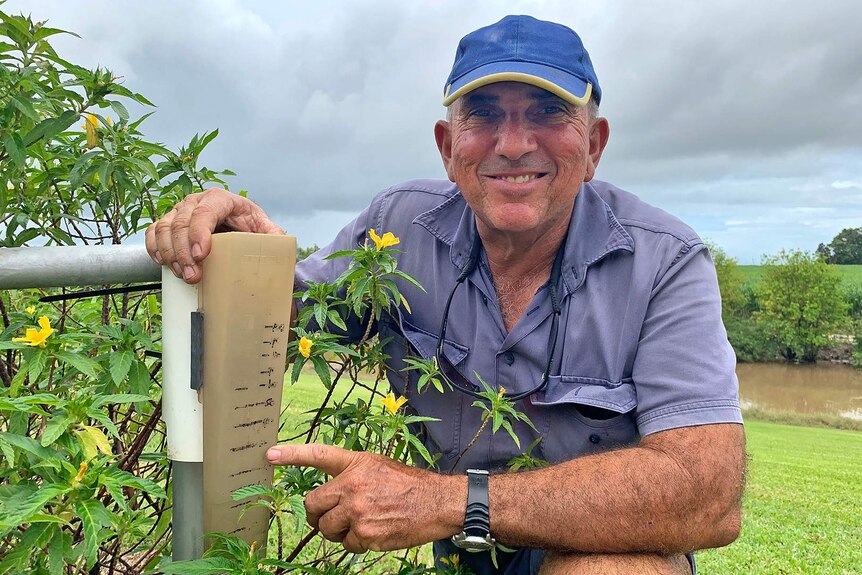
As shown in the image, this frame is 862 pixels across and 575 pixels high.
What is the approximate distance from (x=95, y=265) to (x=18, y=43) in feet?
2.51

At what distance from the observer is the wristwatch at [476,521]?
1642mm

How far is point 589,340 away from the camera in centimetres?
208

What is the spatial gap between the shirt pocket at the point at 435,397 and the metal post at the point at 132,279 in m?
0.87

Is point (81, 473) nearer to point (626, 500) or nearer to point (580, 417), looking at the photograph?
point (626, 500)

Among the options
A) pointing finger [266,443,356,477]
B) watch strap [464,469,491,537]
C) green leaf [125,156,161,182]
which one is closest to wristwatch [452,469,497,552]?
watch strap [464,469,491,537]

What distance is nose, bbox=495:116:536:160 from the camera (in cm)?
206

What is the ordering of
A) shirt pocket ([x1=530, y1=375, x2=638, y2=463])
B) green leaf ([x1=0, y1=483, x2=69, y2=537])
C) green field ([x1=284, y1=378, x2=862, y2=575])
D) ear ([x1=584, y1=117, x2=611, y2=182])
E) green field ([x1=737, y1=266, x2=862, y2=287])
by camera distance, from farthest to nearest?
green field ([x1=737, y1=266, x2=862, y2=287]), green field ([x1=284, y1=378, x2=862, y2=575]), ear ([x1=584, y1=117, x2=611, y2=182]), shirt pocket ([x1=530, y1=375, x2=638, y2=463]), green leaf ([x1=0, y1=483, x2=69, y2=537])

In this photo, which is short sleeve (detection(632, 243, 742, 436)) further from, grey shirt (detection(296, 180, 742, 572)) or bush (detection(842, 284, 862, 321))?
bush (detection(842, 284, 862, 321))

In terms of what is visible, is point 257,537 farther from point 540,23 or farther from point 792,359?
point 792,359

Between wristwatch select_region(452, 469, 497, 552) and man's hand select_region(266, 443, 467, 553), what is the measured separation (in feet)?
0.05

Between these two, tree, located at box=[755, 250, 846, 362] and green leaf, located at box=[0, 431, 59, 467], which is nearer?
green leaf, located at box=[0, 431, 59, 467]

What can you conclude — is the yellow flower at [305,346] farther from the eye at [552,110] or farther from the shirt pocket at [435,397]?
the eye at [552,110]

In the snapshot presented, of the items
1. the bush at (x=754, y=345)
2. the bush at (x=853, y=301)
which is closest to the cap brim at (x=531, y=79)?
the bush at (x=754, y=345)

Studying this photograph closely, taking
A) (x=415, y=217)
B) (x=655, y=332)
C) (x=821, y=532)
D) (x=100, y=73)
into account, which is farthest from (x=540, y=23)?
(x=821, y=532)
